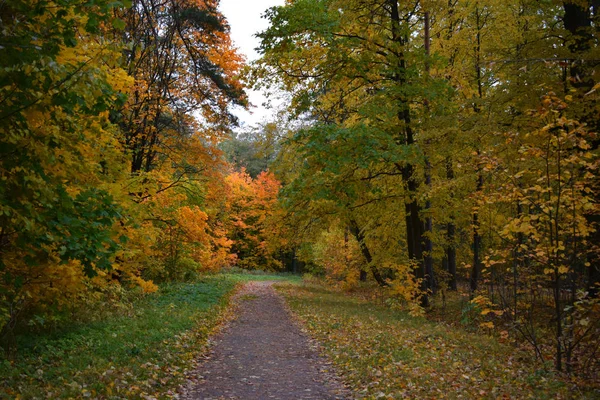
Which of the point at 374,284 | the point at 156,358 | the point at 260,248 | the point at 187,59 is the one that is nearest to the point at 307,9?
the point at 187,59

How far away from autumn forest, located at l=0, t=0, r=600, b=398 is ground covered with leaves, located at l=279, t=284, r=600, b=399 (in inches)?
6.4

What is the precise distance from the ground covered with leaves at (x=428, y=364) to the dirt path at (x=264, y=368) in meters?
0.41

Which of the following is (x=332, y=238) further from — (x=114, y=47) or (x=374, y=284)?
(x=114, y=47)

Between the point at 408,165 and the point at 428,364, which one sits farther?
the point at 408,165

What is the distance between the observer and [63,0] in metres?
4.29

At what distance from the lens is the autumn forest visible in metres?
4.96

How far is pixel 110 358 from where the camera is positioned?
288 inches

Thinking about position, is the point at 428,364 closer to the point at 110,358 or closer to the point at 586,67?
the point at 110,358

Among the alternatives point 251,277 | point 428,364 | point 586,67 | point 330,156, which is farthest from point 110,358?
point 251,277

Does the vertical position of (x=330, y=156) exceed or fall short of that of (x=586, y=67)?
it falls short

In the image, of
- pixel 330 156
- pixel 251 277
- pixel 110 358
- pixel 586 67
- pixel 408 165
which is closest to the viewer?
pixel 110 358

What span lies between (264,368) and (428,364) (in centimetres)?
282

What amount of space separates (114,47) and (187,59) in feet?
35.0

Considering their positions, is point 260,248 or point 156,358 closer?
point 156,358
